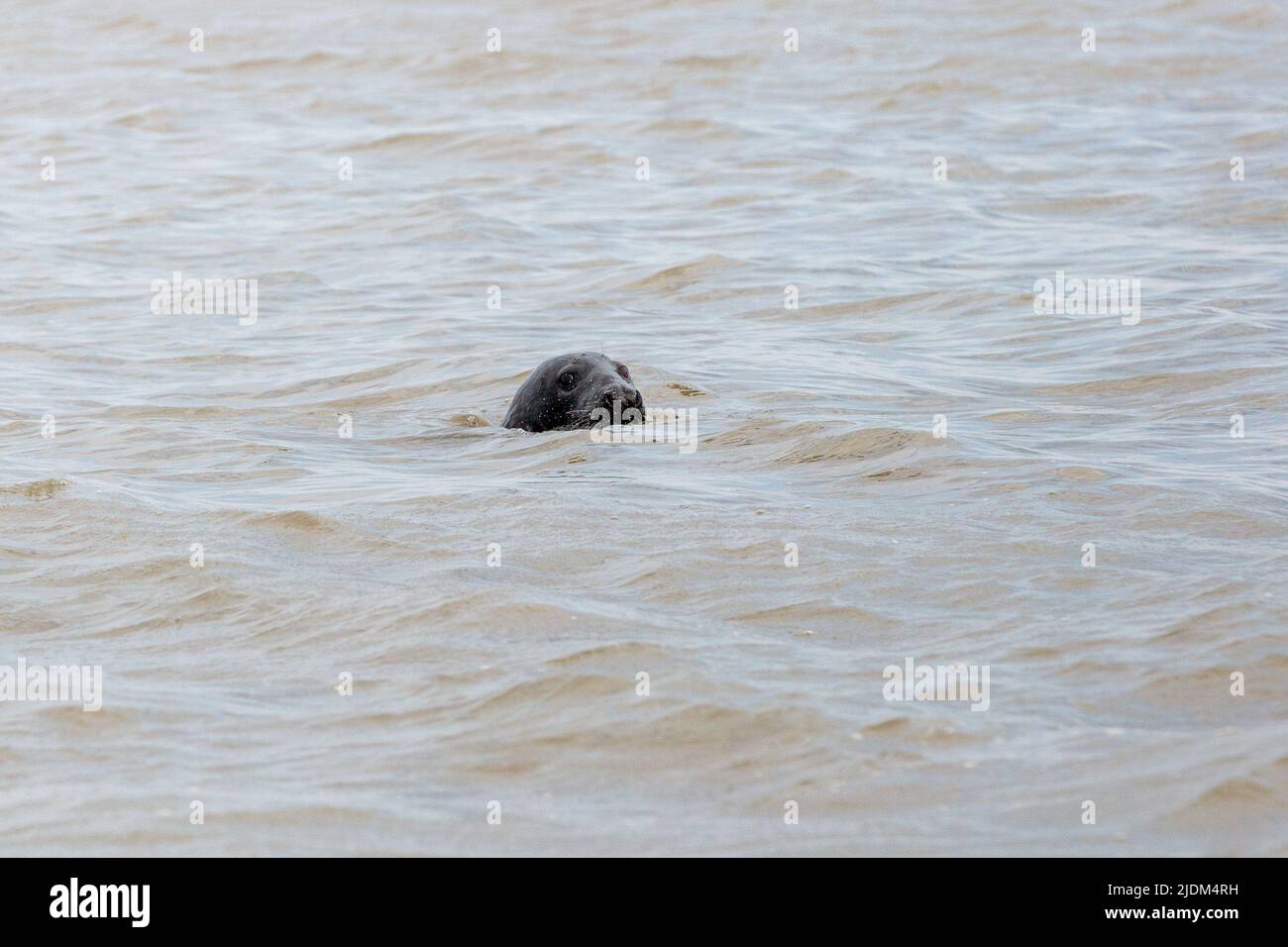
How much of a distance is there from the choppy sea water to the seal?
7.6 inches

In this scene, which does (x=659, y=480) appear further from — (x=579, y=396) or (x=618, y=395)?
(x=579, y=396)

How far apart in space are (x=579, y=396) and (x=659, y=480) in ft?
4.01

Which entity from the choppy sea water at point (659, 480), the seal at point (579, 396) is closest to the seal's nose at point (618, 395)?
the seal at point (579, 396)

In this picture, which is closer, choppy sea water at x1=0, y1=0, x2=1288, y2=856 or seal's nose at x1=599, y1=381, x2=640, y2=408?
choppy sea water at x1=0, y1=0, x2=1288, y2=856

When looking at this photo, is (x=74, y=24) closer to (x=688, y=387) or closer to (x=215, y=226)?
(x=215, y=226)

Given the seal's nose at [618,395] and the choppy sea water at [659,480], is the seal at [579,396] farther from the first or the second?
the choppy sea water at [659,480]

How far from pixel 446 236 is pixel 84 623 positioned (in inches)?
369

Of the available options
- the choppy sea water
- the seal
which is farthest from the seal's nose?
the choppy sea water

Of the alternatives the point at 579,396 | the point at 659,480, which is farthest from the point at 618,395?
the point at 659,480

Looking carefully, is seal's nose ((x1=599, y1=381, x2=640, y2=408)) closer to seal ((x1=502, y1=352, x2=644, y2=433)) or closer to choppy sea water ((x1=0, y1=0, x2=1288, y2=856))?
seal ((x1=502, y1=352, x2=644, y2=433))

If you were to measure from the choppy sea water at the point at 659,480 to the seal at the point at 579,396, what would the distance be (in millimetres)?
193

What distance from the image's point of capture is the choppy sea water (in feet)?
16.4

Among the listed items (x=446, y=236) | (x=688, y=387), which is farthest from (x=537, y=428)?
(x=446, y=236)
